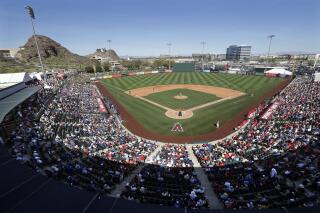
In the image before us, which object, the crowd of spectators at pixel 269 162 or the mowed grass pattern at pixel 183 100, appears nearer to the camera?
the crowd of spectators at pixel 269 162

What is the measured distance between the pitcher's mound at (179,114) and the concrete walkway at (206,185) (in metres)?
12.6

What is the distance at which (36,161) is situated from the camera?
632 inches

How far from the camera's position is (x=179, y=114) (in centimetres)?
3341

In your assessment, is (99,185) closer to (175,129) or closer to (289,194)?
(289,194)

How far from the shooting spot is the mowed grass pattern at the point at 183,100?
39.7 meters

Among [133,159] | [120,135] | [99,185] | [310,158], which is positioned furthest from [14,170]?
[310,158]

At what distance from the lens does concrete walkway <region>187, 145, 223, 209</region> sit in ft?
43.9

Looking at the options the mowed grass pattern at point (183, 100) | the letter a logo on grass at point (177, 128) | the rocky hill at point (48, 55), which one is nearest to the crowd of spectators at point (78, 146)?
the letter a logo on grass at point (177, 128)

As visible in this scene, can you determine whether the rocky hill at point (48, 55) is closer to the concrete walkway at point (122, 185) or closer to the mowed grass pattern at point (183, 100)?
the mowed grass pattern at point (183, 100)

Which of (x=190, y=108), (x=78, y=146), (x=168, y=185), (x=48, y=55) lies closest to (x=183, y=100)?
(x=190, y=108)

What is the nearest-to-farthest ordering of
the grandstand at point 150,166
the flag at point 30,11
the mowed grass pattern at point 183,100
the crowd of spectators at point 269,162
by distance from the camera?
the grandstand at point 150,166 < the crowd of spectators at point 269,162 < the flag at point 30,11 < the mowed grass pattern at point 183,100

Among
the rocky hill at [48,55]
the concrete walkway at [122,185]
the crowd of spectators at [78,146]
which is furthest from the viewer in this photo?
the rocky hill at [48,55]

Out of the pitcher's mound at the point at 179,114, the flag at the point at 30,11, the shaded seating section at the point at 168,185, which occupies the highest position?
→ the flag at the point at 30,11

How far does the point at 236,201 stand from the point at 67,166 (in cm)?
1268
